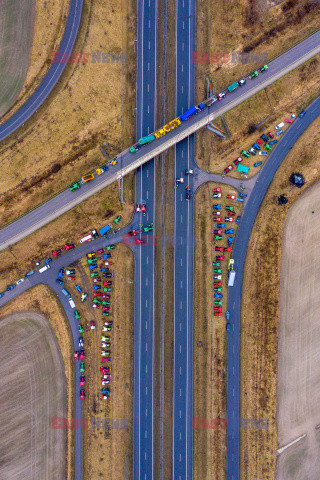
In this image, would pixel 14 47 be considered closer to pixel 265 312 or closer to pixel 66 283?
pixel 66 283

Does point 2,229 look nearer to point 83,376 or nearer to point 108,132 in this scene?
point 108,132

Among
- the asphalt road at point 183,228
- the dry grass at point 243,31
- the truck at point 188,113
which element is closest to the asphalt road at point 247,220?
the asphalt road at point 183,228

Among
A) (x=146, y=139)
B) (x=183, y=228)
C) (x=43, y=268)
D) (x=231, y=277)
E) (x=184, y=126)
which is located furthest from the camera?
(x=43, y=268)

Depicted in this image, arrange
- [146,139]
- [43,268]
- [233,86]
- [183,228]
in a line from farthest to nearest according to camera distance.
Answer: [43,268]
[183,228]
[233,86]
[146,139]

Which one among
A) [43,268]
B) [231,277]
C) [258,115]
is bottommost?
[231,277]

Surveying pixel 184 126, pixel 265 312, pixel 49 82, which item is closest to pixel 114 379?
pixel 265 312

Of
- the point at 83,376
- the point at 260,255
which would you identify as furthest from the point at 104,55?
the point at 83,376

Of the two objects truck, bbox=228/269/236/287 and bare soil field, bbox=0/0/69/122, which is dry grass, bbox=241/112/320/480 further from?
bare soil field, bbox=0/0/69/122
